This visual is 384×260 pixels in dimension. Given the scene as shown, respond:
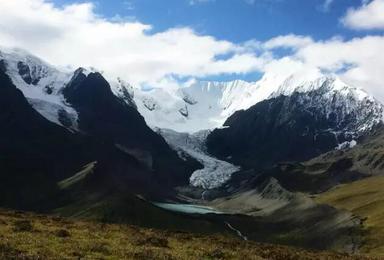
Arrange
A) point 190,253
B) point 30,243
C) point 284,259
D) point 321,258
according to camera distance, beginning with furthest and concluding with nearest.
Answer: point 321,258, point 284,259, point 190,253, point 30,243

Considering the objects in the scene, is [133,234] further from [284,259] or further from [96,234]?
[284,259]

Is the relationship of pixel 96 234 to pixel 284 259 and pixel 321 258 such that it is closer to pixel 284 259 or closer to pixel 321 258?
pixel 284 259

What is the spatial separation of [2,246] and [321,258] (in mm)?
22055

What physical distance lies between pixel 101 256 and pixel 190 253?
24.2 feet

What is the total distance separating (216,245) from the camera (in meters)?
45.9

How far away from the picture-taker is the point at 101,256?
3275cm

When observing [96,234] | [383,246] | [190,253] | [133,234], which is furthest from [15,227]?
[383,246]

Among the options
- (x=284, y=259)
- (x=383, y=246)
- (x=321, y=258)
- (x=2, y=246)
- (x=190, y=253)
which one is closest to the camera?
(x=2, y=246)

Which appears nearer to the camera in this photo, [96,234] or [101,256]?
[101,256]

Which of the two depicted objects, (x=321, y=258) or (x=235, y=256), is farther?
(x=321, y=258)

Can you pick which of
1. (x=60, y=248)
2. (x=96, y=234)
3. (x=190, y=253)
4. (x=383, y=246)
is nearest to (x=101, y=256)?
(x=60, y=248)

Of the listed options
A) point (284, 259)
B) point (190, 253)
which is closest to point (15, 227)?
point (190, 253)

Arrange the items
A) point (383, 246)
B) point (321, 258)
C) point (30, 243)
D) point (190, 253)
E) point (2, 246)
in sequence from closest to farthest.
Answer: point (2, 246) → point (30, 243) → point (190, 253) → point (321, 258) → point (383, 246)

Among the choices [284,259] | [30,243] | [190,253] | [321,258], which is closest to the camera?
[30,243]
